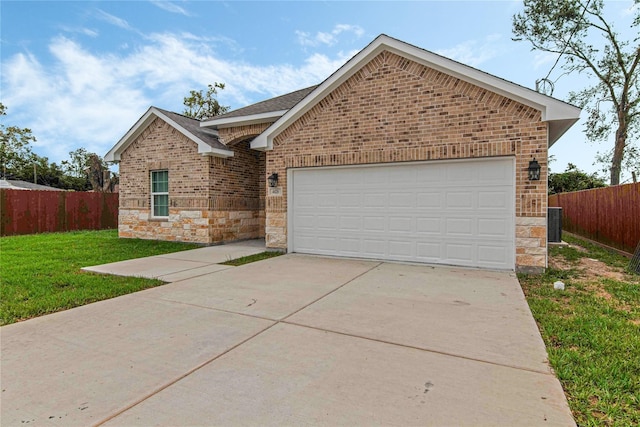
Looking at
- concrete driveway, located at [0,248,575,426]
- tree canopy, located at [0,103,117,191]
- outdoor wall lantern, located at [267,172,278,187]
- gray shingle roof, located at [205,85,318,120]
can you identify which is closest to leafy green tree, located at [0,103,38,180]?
tree canopy, located at [0,103,117,191]

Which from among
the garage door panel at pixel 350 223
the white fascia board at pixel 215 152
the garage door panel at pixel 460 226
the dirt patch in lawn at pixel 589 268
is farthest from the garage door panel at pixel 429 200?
the white fascia board at pixel 215 152

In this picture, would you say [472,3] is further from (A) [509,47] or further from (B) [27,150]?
(B) [27,150]

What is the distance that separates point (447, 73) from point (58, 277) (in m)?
8.96

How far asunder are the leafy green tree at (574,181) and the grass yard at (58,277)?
1225 inches

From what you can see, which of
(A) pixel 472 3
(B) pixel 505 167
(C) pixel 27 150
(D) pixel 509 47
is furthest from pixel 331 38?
(C) pixel 27 150

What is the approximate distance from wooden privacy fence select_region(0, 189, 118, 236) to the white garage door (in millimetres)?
13101

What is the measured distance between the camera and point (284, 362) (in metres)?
3.07

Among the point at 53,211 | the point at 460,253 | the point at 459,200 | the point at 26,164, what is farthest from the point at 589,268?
the point at 26,164

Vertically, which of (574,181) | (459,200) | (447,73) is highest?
(447,73)

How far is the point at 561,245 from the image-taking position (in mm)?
11250

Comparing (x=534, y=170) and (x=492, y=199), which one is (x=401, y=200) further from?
(x=534, y=170)

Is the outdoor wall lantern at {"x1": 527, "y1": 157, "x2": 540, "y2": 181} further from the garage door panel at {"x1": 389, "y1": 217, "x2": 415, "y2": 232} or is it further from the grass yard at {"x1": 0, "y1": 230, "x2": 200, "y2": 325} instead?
the grass yard at {"x1": 0, "y1": 230, "x2": 200, "y2": 325}

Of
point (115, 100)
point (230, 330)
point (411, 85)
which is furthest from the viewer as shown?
point (115, 100)

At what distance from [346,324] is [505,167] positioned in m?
5.27
